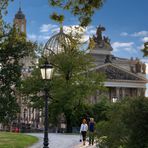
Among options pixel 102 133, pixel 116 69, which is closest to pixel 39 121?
pixel 116 69

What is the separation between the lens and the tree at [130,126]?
53.1ft

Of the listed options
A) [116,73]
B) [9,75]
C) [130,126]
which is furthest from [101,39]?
[130,126]

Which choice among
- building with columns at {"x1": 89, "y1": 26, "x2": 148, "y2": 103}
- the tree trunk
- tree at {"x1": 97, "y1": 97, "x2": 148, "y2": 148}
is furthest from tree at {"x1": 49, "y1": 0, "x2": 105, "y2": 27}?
building with columns at {"x1": 89, "y1": 26, "x2": 148, "y2": 103}

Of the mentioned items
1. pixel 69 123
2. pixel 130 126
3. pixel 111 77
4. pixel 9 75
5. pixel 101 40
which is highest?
pixel 101 40

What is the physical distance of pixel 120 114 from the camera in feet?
→ 58.0

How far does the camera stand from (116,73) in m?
107

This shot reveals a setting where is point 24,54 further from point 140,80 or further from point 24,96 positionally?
point 140,80

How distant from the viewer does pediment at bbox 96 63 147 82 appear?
104m

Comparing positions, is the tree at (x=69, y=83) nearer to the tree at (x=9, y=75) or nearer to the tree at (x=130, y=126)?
the tree at (x=9, y=75)

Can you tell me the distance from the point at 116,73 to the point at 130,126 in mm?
90815

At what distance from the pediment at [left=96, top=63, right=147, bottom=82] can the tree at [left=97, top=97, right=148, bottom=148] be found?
8356cm

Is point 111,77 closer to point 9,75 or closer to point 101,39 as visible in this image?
point 101,39

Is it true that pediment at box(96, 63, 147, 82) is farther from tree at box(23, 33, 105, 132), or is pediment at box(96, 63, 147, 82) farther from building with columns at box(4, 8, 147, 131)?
tree at box(23, 33, 105, 132)

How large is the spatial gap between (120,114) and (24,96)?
141ft
